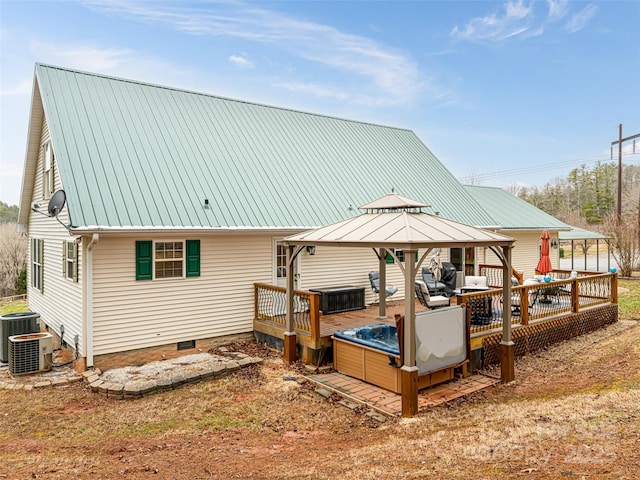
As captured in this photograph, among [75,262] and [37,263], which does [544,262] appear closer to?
[75,262]

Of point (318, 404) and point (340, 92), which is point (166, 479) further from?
point (340, 92)

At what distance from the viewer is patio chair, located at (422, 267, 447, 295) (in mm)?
11734

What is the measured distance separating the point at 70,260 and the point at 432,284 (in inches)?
357

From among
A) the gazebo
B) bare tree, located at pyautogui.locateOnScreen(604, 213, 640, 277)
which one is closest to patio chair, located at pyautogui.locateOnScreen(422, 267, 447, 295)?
the gazebo

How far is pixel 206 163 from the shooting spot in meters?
A: 10.8

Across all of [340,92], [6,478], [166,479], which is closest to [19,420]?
[6,478]

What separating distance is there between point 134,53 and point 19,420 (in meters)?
14.7

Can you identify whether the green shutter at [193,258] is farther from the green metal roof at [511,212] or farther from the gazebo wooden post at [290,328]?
the green metal roof at [511,212]

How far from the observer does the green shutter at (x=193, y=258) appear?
9.23 m

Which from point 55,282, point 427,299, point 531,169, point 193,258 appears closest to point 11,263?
point 55,282

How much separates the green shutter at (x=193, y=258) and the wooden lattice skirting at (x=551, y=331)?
6195 mm

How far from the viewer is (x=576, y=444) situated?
447cm

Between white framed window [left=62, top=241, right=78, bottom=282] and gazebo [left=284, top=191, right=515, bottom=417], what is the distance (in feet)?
14.4

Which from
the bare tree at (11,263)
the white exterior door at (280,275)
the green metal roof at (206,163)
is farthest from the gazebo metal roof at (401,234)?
the bare tree at (11,263)
